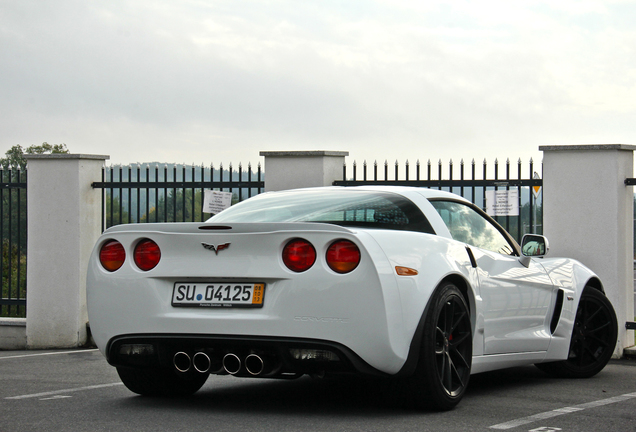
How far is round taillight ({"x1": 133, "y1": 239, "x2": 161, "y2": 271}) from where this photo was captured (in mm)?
4969

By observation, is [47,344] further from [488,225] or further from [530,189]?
[488,225]

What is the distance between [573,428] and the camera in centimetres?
457

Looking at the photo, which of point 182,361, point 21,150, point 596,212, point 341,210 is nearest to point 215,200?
point 596,212

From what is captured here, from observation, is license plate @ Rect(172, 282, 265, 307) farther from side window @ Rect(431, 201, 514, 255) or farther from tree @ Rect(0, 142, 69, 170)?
tree @ Rect(0, 142, 69, 170)

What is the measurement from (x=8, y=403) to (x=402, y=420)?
8.59 ft

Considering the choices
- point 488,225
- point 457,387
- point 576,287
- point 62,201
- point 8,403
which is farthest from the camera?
point 62,201

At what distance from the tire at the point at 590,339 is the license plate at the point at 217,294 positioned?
3139 mm

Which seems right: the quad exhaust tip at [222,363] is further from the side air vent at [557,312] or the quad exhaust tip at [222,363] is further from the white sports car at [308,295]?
the side air vent at [557,312]

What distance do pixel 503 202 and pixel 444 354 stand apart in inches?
211

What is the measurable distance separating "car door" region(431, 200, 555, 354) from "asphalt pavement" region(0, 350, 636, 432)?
39cm

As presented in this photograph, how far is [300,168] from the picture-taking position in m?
11.0

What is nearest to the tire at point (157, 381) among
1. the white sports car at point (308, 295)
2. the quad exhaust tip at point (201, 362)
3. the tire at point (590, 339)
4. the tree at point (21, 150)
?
the white sports car at point (308, 295)

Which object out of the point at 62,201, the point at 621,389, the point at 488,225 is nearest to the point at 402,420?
the point at 488,225

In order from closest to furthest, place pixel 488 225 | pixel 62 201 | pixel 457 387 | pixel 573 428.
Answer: pixel 573 428
pixel 457 387
pixel 488 225
pixel 62 201
